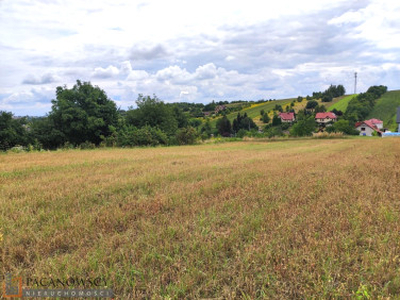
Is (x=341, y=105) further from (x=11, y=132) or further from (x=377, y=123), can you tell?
(x=11, y=132)

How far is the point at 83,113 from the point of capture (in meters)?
33.0

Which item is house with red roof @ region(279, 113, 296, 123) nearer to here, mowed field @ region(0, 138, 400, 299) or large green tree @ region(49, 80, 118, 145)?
large green tree @ region(49, 80, 118, 145)

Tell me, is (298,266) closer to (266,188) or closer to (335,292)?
(335,292)

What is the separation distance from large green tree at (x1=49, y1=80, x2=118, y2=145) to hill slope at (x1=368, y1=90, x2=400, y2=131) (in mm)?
98721

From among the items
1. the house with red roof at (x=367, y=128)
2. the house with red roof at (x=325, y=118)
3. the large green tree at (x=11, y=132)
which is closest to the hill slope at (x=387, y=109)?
the house with red roof at (x=367, y=128)

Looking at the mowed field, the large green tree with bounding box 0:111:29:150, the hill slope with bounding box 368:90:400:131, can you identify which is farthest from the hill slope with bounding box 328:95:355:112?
the mowed field

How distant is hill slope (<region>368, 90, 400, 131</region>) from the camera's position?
9094cm

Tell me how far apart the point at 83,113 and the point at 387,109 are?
385 feet

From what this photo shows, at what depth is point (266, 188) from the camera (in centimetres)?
609

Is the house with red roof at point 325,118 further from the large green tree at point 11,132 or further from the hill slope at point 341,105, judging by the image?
the large green tree at point 11,132

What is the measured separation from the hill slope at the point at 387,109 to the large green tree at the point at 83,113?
9872 centimetres

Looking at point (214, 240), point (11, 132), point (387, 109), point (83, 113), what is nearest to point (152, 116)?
point (83, 113)

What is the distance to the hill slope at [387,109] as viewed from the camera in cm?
9094

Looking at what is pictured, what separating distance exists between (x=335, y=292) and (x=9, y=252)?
153 inches
